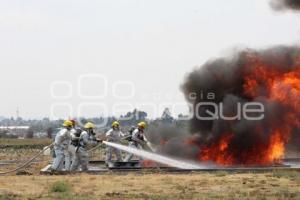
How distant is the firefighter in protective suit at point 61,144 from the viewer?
24938 millimetres

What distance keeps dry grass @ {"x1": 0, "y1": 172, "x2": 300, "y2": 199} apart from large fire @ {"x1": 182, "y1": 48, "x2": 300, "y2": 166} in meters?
6.06

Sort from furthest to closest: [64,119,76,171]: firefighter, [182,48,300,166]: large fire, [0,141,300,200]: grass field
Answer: [182,48,300,166]: large fire
[64,119,76,171]: firefighter
[0,141,300,200]: grass field

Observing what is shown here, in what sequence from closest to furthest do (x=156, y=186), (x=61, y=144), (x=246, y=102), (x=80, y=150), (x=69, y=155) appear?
(x=156, y=186) < (x=61, y=144) < (x=80, y=150) < (x=69, y=155) < (x=246, y=102)

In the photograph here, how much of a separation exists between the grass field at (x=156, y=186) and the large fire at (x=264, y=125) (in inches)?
230

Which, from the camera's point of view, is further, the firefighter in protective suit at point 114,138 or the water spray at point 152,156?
the firefighter in protective suit at point 114,138

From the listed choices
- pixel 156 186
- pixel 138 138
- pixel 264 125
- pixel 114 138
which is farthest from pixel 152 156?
pixel 156 186

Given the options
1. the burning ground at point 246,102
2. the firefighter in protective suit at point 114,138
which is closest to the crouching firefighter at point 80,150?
the firefighter in protective suit at point 114,138

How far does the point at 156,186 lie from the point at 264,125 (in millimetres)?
10478

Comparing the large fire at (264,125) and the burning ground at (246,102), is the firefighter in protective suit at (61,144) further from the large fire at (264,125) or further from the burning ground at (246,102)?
the large fire at (264,125)

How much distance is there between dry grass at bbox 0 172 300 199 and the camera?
17.3 metres

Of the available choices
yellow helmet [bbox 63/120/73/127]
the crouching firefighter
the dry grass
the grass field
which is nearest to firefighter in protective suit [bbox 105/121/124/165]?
the crouching firefighter

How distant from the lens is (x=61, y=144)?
2505cm

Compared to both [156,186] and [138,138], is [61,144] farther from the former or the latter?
[156,186]

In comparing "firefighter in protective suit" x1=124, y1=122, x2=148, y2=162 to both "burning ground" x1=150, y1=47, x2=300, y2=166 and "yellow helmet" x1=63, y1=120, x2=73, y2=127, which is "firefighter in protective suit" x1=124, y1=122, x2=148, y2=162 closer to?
"burning ground" x1=150, y1=47, x2=300, y2=166
